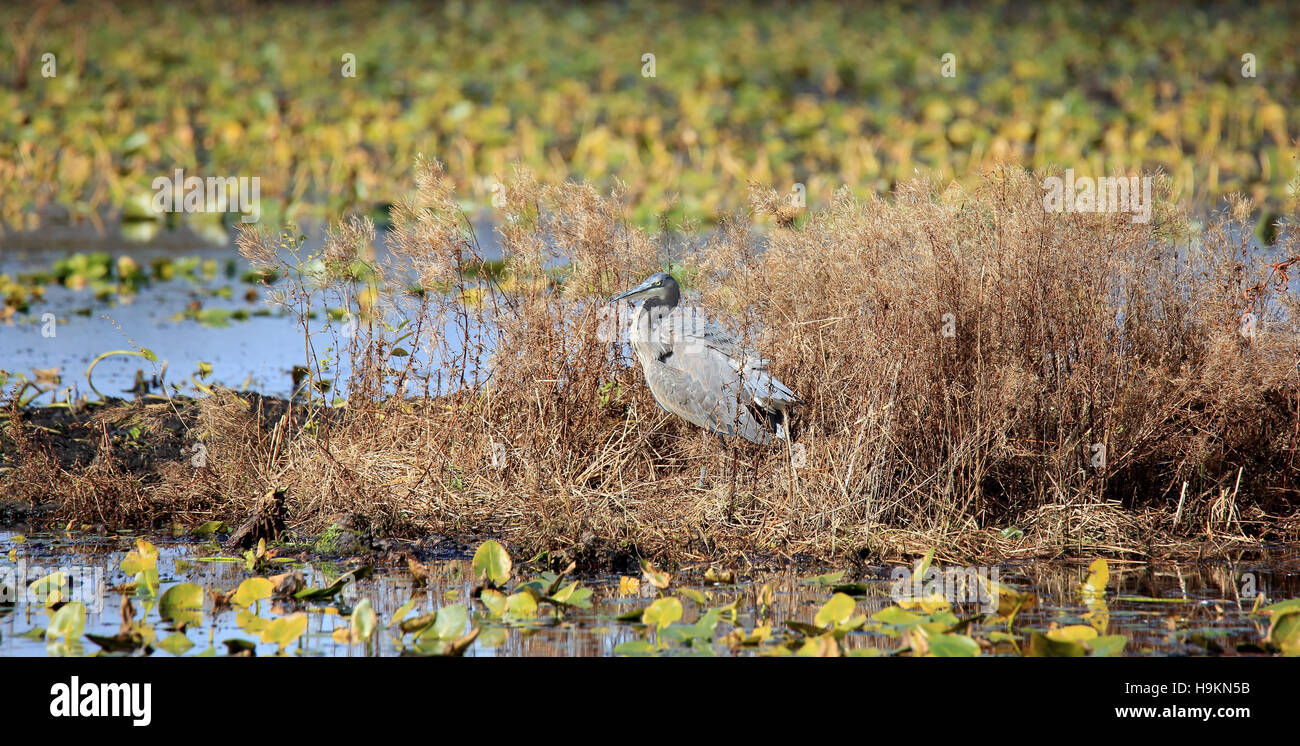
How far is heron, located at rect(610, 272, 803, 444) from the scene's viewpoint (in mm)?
6305

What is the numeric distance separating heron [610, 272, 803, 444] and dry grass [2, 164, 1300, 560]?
0.16 meters

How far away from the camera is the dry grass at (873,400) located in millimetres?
Answer: 6125

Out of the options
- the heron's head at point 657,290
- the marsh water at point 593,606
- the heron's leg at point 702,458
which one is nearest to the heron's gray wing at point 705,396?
the heron's leg at point 702,458

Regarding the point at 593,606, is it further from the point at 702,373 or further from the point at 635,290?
the point at 635,290

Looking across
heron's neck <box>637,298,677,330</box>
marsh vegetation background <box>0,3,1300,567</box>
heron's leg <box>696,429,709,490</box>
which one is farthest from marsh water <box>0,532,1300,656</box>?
heron's neck <box>637,298,677,330</box>

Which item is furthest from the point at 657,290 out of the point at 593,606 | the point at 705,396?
the point at 593,606

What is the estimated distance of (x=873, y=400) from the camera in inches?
240

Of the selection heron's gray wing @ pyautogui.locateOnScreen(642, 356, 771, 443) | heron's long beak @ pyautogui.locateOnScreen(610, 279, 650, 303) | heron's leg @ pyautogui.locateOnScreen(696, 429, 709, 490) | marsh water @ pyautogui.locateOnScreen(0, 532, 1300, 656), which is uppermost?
heron's long beak @ pyautogui.locateOnScreen(610, 279, 650, 303)

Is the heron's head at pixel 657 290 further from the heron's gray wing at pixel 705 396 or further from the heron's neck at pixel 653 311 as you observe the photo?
the heron's gray wing at pixel 705 396

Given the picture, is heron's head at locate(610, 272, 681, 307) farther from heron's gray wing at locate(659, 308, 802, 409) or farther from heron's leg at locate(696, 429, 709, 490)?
heron's leg at locate(696, 429, 709, 490)

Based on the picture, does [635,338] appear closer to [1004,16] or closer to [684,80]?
[684,80]

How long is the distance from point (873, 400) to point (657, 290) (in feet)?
3.81

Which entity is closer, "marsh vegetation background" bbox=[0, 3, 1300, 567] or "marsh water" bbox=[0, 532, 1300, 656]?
"marsh water" bbox=[0, 532, 1300, 656]
